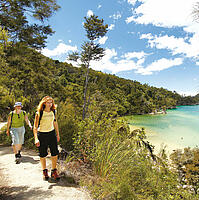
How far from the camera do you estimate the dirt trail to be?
1784 millimetres

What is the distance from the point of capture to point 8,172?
2.46 m

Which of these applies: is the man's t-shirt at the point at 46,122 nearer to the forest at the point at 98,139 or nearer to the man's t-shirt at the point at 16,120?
the forest at the point at 98,139

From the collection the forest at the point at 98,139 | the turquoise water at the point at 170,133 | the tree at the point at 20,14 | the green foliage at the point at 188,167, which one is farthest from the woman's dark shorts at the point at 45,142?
the green foliage at the point at 188,167

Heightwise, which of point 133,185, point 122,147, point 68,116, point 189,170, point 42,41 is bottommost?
point 189,170

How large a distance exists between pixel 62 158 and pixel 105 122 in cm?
152

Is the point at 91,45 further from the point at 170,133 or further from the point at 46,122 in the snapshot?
the point at 170,133

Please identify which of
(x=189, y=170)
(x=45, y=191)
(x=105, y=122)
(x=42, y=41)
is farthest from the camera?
(x=189, y=170)

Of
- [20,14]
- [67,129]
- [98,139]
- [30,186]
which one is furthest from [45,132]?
[20,14]

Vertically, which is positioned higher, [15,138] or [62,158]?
[15,138]

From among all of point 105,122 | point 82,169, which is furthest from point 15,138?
point 105,122

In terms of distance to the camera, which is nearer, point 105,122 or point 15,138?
point 105,122

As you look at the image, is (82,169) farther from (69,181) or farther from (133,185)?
(133,185)

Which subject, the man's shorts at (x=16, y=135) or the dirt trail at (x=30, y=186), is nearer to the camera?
the dirt trail at (x=30, y=186)

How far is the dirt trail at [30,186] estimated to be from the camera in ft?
5.85
